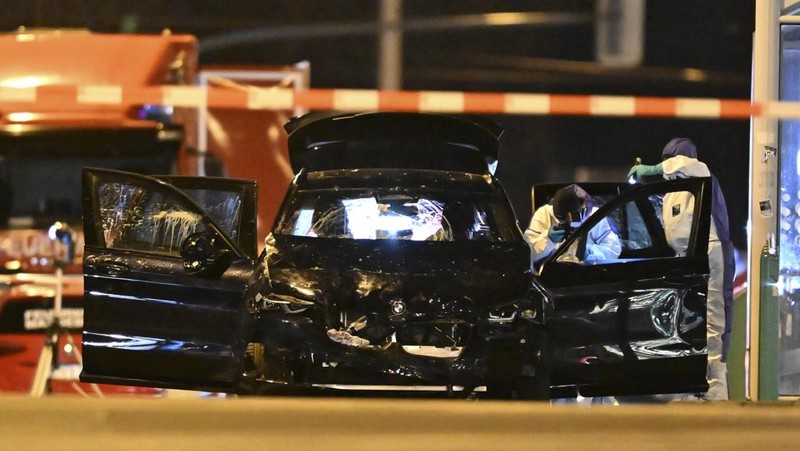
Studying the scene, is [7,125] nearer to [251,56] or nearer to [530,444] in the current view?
[530,444]

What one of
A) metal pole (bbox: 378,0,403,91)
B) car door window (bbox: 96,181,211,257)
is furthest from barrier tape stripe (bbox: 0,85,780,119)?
metal pole (bbox: 378,0,403,91)

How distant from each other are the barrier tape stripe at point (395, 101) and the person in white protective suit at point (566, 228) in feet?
2.47

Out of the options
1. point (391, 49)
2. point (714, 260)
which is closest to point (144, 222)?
point (714, 260)

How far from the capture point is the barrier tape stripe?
7.56 meters

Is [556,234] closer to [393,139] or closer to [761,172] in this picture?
[393,139]

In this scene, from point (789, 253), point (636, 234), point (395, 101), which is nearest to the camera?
point (395, 101)

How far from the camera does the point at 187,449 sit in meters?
4.45

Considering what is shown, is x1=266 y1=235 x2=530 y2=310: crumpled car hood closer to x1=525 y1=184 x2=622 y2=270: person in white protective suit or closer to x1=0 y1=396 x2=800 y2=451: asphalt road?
x1=525 y1=184 x2=622 y2=270: person in white protective suit

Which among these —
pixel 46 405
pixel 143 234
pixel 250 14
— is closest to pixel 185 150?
pixel 143 234

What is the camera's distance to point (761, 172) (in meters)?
8.65

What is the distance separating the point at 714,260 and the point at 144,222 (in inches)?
158

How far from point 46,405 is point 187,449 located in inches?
21.2

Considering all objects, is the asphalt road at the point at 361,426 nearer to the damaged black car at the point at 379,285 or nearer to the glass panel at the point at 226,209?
the damaged black car at the point at 379,285

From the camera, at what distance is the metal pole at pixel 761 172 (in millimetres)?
8641
